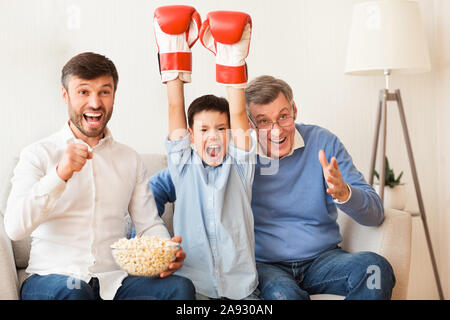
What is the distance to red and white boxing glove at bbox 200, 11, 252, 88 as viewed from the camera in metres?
1.30

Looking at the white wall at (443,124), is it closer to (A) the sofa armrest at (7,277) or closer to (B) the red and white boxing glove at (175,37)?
(B) the red and white boxing glove at (175,37)

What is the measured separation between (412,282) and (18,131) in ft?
6.44

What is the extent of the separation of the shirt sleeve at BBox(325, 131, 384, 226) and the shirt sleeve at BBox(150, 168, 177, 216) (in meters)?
0.51

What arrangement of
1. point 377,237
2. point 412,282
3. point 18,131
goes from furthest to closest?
point 412,282, point 18,131, point 377,237

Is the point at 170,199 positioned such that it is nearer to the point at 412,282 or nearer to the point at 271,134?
the point at 271,134

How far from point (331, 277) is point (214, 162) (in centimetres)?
46

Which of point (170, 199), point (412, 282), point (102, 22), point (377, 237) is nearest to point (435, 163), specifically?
point (412, 282)

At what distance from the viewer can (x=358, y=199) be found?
1349mm

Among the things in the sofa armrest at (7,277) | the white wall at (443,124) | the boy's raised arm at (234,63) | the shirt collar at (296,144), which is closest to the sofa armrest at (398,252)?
the shirt collar at (296,144)

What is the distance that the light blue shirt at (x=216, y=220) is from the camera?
1.34 metres

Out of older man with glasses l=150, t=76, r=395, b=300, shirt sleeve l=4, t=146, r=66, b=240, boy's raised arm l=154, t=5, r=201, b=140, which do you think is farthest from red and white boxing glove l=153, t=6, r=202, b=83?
shirt sleeve l=4, t=146, r=66, b=240

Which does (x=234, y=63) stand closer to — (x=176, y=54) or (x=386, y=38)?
(x=176, y=54)

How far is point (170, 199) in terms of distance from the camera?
1.58 meters

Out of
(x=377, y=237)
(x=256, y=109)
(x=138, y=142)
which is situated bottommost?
(x=377, y=237)
